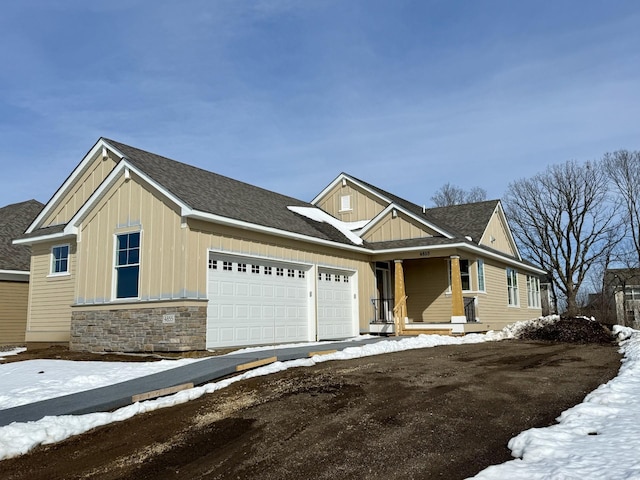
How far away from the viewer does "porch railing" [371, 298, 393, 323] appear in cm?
2009

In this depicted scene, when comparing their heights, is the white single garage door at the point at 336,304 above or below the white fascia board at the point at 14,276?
below

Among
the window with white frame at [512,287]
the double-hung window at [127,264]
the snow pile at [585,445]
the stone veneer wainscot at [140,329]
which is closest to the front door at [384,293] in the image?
the window with white frame at [512,287]

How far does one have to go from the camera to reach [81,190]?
17766mm

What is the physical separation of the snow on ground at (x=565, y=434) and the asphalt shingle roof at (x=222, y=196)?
5660mm

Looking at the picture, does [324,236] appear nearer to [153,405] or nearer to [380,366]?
[380,366]

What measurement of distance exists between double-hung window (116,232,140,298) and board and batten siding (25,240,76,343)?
3450 mm

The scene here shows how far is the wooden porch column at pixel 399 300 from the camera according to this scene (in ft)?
62.6

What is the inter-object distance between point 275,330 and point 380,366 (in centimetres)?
→ 562

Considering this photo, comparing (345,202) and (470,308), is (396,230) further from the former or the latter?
(470,308)

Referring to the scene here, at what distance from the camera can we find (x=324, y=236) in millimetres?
17641

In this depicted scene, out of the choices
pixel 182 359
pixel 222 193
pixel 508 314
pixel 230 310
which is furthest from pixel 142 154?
pixel 508 314

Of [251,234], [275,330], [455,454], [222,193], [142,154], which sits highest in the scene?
[142,154]

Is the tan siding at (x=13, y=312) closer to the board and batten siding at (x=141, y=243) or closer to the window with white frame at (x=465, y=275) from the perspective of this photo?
the board and batten siding at (x=141, y=243)

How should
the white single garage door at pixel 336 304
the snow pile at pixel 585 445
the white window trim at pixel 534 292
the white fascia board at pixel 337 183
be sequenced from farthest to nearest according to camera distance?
the white window trim at pixel 534 292 → the white fascia board at pixel 337 183 → the white single garage door at pixel 336 304 → the snow pile at pixel 585 445
